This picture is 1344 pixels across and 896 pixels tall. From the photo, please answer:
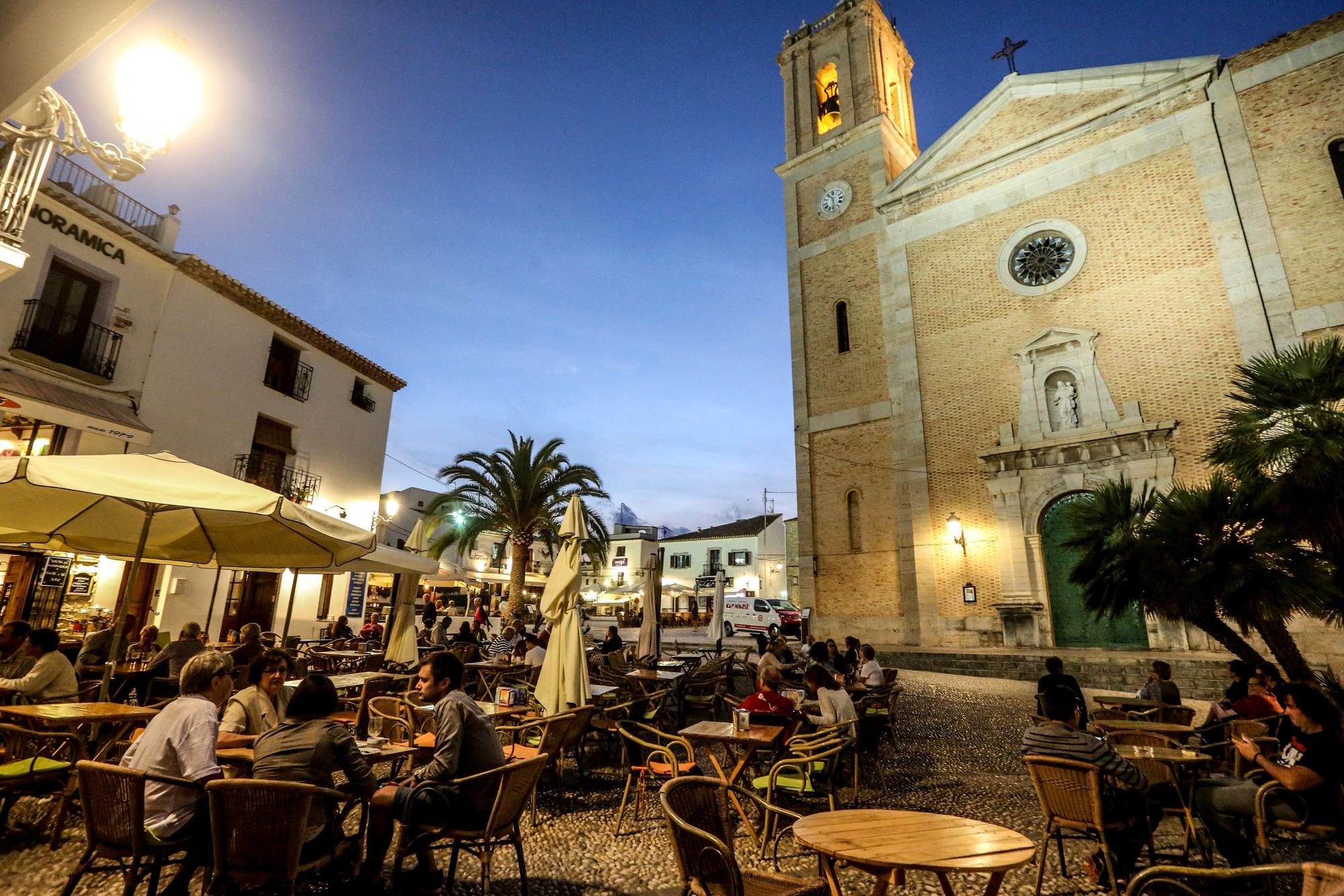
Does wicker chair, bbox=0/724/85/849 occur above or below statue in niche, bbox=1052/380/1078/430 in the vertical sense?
below

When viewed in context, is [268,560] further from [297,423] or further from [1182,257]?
[1182,257]

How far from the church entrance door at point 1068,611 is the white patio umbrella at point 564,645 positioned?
1161 centimetres

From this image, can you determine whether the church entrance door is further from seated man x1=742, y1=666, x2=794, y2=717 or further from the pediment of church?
seated man x1=742, y1=666, x2=794, y2=717

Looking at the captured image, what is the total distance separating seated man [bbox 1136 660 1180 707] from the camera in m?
7.39

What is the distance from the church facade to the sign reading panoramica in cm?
1659

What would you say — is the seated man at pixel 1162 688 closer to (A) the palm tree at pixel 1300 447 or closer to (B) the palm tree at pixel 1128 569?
(B) the palm tree at pixel 1128 569

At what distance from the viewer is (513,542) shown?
20266 mm

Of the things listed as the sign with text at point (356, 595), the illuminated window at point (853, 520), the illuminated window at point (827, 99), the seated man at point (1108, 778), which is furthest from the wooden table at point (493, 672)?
the illuminated window at point (827, 99)

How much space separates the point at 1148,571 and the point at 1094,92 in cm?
1527

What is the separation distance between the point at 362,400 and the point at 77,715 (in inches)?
666

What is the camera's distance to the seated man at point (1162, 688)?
24.3 ft

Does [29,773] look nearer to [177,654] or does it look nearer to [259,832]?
[259,832]

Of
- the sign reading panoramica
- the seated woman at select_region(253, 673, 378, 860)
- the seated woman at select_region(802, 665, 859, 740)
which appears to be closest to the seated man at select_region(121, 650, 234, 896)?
the seated woman at select_region(253, 673, 378, 860)

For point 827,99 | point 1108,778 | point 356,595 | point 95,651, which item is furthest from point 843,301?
point 95,651
